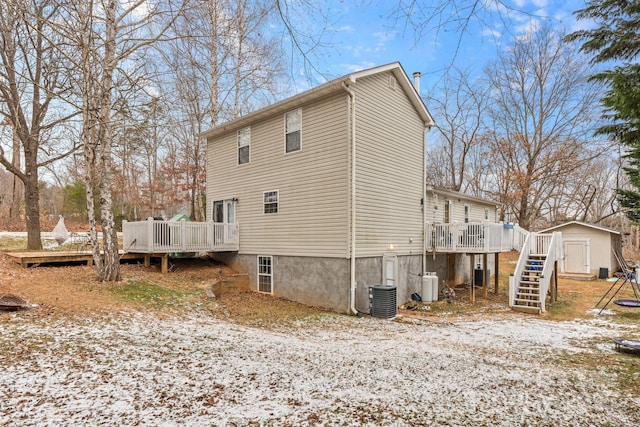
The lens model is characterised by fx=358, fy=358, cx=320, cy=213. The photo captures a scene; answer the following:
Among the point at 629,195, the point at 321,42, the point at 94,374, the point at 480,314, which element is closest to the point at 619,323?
the point at 480,314

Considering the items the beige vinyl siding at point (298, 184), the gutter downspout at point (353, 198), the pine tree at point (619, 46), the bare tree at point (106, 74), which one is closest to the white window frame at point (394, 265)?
the gutter downspout at point (353, 198)

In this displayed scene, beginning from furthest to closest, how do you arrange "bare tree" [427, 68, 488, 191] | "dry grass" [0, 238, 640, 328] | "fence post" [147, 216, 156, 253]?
"bare tree" [427, 68, 488, 191] < "fence post" [147, 216, 156, 253] < "dry grass" [0, 238, 640, 328]

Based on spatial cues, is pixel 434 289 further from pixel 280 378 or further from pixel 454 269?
pixel 280 378

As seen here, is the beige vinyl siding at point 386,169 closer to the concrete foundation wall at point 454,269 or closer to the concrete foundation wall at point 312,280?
the concrete foundation wall at point 312,280

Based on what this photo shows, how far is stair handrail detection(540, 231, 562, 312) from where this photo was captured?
11.5 m

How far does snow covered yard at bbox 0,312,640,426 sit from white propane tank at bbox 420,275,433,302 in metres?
5.70

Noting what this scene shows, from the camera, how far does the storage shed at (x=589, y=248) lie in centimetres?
1977

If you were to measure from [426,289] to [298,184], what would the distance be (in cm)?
616

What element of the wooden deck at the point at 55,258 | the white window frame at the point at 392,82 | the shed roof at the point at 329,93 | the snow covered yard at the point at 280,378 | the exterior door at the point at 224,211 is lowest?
the snow covered yard at the point at 280,378

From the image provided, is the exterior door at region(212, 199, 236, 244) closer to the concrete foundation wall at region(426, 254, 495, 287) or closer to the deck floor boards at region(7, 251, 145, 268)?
the deck floor boards at region(7, 251, 145, 268)

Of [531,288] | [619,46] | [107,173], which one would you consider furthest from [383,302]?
[107,173]

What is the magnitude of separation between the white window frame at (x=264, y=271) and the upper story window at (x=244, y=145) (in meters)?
3.82

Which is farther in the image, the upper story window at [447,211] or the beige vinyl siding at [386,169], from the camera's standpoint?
the upper story window at [447,211]

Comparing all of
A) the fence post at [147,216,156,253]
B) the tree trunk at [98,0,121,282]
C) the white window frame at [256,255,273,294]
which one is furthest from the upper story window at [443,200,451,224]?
the tree trunk at [98,0,121,282]
